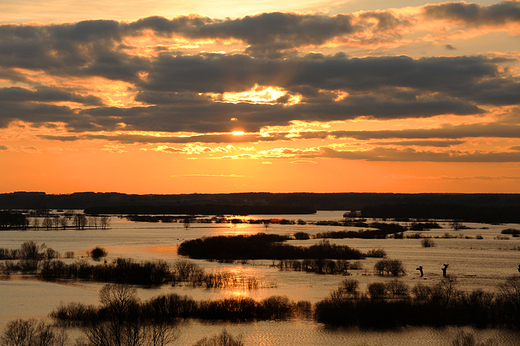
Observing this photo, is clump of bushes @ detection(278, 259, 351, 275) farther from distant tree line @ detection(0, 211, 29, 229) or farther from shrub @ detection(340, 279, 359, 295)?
distant tree line @ detection(0, 211, 29, 229)

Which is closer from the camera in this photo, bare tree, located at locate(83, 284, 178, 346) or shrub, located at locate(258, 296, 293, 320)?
bare tree, located at locate(83, 284, 178, 346)

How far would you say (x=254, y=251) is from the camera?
91500 mm

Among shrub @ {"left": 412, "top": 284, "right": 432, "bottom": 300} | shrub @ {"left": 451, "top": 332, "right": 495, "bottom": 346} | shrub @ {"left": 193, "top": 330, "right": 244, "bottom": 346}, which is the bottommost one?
shrub @ {"left": 451, "top": 332, "right": 495, "bottom": 346}

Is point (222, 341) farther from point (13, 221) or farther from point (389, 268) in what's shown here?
point (13, 221)

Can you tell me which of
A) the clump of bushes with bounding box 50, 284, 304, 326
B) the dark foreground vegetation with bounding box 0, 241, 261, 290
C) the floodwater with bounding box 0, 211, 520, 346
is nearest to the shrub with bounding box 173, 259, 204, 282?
the dark foreground vegetation with bounding box 0, 241, 261, 290

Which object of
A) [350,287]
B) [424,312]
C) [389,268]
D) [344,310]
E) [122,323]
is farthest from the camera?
[389,268]

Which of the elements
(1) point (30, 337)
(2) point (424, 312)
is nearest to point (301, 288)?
(2) point (424, 312)

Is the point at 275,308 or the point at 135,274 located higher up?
the point at 135,274

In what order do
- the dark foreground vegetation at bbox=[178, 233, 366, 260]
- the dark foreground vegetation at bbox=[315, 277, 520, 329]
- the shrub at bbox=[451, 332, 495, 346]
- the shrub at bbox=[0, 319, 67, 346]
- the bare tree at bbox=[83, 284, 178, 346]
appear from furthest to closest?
the dark foreground vegetation at bbox=[178, 233, 366, 260] → the dark foreground vegetation at bbox=[315, 277, 520, 329] → the bare tree at bbox=[83, 284, 178, 346] → the shrub at bbox=[451, 332, 495, 346] → the shrub at bbox=[0, 319, 67, 346]

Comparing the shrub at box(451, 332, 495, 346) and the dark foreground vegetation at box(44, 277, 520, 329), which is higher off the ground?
the dark foreground vegetation at box(44, 277, 520, 329)

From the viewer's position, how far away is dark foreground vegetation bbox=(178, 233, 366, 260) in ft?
276

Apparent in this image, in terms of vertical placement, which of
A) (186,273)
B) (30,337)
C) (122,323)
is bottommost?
(122,323)

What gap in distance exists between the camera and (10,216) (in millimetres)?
178000

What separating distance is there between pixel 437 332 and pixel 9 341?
100 feet
